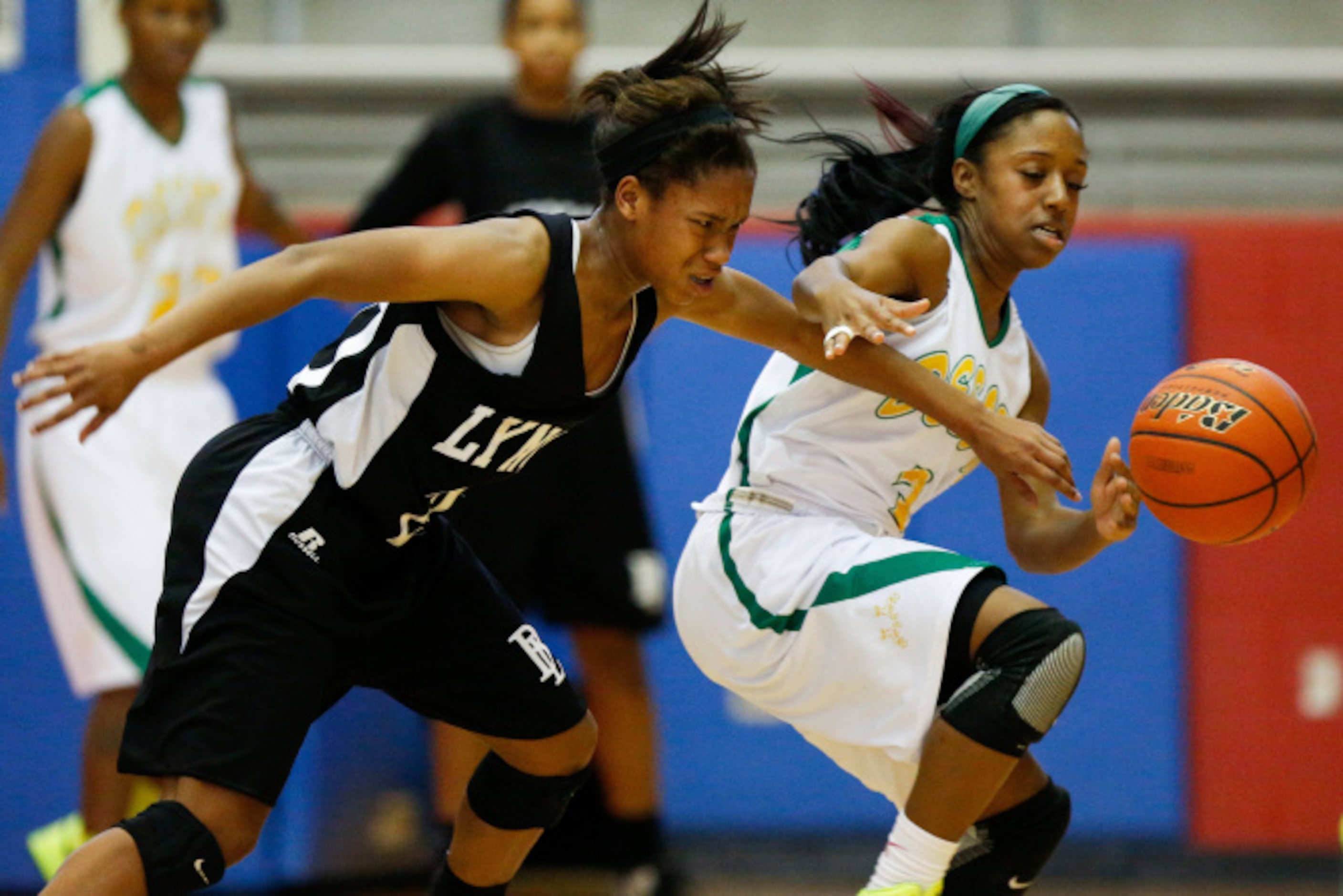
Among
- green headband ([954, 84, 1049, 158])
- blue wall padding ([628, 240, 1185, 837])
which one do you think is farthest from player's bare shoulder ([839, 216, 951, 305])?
blue wall padding ([628, 240, 1185, 837])

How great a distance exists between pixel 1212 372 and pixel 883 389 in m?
0.65

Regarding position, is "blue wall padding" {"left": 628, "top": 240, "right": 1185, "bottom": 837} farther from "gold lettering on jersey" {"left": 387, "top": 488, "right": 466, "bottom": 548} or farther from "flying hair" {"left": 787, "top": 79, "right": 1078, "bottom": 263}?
"gold lettering on jersey" {"left": 387, "top": 488, "right": 466, "bottom": 548}

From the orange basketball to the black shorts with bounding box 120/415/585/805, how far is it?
1241mm

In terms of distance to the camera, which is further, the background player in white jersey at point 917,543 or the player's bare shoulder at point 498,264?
the background player in white jersey at point 917,543

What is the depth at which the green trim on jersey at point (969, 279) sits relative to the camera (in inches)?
142

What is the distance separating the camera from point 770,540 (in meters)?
3.56

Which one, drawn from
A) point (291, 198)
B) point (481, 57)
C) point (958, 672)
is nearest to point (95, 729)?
point (958, 672)

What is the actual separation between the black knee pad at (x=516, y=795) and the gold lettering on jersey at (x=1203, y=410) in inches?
54.3

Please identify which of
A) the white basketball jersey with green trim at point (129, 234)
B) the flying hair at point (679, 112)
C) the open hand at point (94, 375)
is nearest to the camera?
the open hand at point (94, 375)

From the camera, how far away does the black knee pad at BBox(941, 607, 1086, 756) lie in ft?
10.6

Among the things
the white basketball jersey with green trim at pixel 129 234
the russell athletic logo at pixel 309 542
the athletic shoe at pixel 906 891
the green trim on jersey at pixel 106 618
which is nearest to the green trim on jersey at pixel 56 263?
the white basketball jersey with green trim at pixel 129 234

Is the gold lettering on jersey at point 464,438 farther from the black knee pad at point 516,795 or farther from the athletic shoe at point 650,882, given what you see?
the athletic shoe at point 650,882

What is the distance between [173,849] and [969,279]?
6.20 feet

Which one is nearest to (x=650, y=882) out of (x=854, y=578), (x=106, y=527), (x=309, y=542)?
(x=106, y=527)
